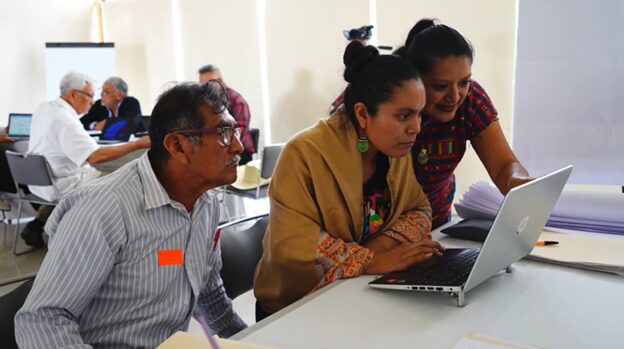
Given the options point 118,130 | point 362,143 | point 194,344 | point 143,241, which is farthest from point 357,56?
point 118,130

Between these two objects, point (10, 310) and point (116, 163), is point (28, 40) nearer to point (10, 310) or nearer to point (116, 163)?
point (116, 163)

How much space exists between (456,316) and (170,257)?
0.58m

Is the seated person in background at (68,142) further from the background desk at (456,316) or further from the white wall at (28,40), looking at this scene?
the white wall at (28,40)

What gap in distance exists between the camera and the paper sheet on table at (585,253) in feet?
3.84

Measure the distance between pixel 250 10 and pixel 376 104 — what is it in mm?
4257

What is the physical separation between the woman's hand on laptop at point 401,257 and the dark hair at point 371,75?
0.33 meters

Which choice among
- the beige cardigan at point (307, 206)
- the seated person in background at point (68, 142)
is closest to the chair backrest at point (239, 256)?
the beige cardigan at point (307, 206)

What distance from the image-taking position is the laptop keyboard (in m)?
1.01

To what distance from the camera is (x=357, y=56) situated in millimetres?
1324

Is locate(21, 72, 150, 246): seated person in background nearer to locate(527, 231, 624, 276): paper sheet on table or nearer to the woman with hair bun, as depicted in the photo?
the woman with hair bun

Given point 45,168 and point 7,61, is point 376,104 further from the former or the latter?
point 7,61

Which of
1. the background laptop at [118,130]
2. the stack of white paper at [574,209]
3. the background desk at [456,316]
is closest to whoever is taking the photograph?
the background desk at [456,316]

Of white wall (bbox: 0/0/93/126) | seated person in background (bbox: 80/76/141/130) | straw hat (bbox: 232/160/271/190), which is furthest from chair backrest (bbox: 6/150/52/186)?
white wall (bbox: 0/0/93/126)

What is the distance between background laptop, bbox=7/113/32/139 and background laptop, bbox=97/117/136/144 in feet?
2.94
